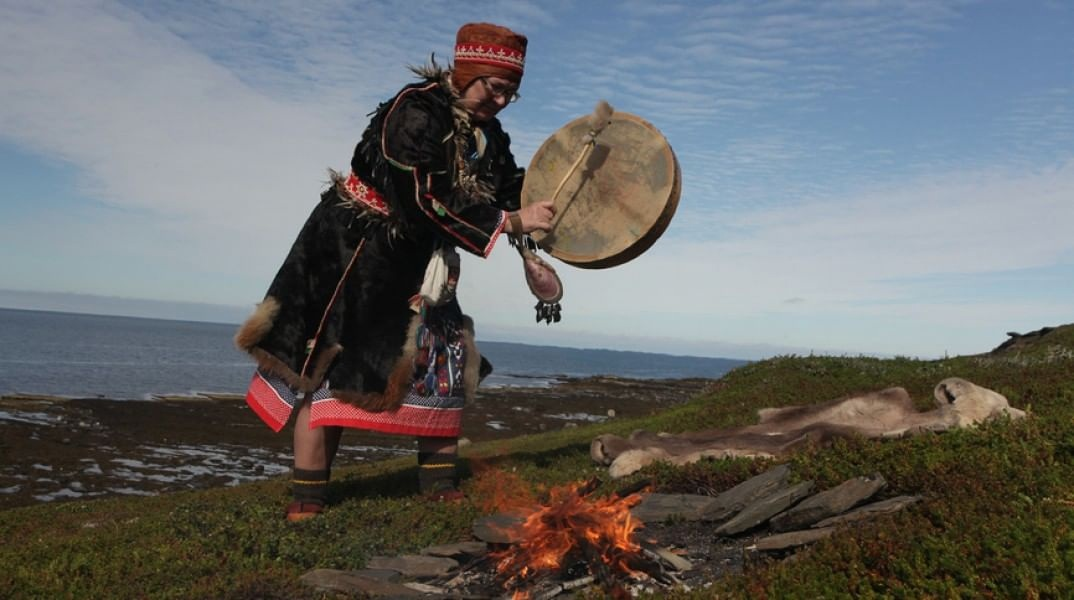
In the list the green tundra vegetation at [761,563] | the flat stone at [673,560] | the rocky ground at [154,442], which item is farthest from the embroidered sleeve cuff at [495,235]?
the rocky ground at [154,442]

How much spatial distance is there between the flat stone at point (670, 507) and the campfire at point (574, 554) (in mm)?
823

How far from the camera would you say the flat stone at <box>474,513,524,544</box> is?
5.19 meters

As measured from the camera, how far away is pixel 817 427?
26.6ft

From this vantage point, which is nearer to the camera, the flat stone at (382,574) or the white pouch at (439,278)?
the flat stone at (382,574)

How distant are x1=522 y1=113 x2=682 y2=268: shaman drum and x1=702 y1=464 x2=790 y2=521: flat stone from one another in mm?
1821

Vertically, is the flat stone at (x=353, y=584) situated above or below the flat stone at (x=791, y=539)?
below

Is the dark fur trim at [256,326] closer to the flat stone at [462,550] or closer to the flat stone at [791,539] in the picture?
the flat stone at [462,550]

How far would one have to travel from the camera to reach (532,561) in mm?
4852

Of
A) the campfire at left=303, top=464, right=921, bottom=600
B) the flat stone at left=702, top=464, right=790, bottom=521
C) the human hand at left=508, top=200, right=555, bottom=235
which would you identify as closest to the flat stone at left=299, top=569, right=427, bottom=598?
the campfire at left=303, top=464, right=921, bottom=600

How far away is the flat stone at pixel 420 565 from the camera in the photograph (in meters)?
5.23

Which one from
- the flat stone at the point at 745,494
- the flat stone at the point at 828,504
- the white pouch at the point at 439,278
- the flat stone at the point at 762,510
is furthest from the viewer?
the white pouch at the point at 439,278

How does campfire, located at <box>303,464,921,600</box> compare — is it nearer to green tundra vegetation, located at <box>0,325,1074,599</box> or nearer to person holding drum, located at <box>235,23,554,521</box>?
green tundra vegetation, located at <box>0,325,1074,599</box>

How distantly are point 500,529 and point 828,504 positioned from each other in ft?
6.49

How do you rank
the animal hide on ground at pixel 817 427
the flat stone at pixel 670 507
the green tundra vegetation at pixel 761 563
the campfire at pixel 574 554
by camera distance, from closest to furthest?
the green tundra vegetation at pixel 761 563 → the campfire at pixel 574 554 → the flat stone at pixel 670 507 → the animal hide on ground at pixel 817 427
